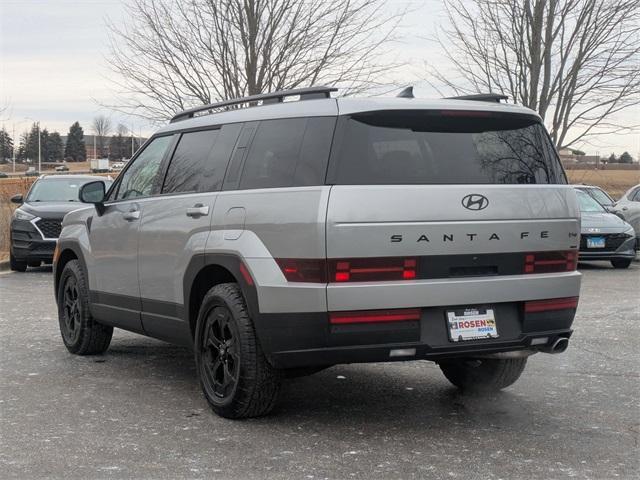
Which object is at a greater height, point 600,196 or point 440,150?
point 440,150

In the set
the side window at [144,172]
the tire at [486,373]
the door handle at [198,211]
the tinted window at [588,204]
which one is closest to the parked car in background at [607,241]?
the tinted window at [588,204]

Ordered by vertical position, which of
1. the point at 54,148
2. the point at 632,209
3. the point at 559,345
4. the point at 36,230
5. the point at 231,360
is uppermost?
the point at 54,148

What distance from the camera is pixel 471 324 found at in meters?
5.43

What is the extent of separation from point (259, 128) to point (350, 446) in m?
2.04

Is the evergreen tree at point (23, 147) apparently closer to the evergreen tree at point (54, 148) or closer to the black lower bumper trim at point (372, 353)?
the evergreen tree at point (54, 148)

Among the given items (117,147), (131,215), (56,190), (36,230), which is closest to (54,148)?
(117,147)

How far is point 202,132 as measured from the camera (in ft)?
21.8

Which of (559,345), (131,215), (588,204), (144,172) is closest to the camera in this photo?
(559,345)

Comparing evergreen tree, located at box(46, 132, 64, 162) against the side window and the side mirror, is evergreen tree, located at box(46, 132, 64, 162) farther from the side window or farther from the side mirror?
the side window

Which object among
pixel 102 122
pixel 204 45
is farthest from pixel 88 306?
pixel 102 122

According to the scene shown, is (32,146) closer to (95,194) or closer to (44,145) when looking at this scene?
(44,145)

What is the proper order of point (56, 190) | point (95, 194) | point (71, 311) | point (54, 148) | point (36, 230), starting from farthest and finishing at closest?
point (54, 148)
point (56, 190)
point (36, 230)
point (71, 311)
point (95, 194)

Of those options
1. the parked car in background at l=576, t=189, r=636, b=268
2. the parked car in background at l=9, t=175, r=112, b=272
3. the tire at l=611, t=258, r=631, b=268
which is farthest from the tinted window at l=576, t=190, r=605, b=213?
the parked car in background at l=9, t=175, r=112, b=272

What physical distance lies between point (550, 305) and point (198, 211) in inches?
89.0
